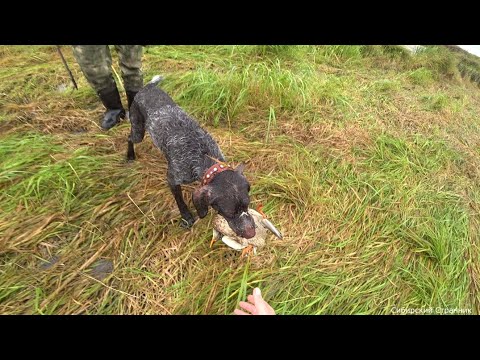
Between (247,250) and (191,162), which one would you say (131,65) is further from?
(247,250)

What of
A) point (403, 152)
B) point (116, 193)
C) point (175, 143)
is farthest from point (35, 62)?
point (403, 152)

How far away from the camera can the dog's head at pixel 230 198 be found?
2.39 meters

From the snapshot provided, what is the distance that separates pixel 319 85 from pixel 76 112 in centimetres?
356

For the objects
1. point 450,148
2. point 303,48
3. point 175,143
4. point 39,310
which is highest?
point 303,48

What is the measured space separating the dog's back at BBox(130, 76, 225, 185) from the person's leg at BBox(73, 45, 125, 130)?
84 centimetres

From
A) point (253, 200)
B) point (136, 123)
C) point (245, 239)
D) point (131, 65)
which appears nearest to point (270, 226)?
point (245, 239)

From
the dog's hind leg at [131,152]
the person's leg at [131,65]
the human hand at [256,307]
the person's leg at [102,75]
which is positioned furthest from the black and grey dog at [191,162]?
the person's leg at [102,75]

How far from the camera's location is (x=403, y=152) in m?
4.10

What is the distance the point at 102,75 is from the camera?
362 centimetres

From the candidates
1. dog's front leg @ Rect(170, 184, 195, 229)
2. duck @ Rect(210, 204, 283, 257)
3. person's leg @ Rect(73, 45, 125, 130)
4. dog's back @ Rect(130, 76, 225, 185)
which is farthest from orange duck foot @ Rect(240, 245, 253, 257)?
person's leg @ Rect(73, 45, 125, 130)

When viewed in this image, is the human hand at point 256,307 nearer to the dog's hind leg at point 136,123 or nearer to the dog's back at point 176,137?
the dog's back at point 176,137

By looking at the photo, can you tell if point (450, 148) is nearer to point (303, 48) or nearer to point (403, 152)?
point (403, 152)

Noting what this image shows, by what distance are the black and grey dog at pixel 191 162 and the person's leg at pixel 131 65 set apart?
598mm

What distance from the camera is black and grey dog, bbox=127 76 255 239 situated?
2.42 metres
